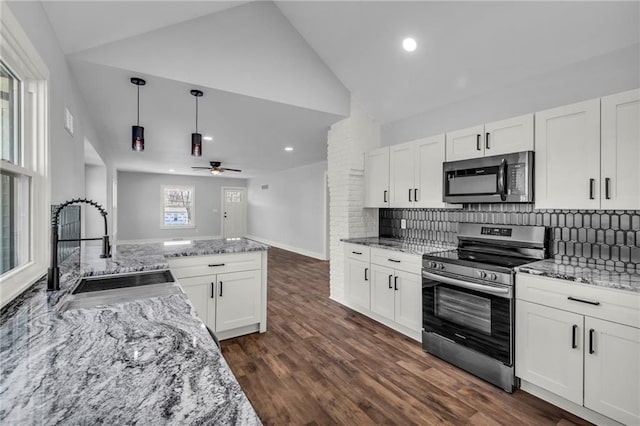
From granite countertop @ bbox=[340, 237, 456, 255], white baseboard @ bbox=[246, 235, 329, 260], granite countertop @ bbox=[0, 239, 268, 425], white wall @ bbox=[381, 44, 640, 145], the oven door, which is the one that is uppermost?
white wall @ bbox=[381, 44, 640, 145]

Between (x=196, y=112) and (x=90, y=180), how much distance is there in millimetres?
3000

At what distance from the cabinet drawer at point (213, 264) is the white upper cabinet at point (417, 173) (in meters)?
1.74

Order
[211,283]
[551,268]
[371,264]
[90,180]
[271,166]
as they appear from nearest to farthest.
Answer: [551,268]
[211,283]
[371,264]
[90,180]
[271,166]

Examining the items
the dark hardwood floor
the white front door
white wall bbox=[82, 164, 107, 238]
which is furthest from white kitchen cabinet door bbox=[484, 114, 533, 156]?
the white front door

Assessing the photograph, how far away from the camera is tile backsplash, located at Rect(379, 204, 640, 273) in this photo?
7.17 feet

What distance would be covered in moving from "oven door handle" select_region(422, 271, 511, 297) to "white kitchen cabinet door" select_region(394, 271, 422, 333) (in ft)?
0.83

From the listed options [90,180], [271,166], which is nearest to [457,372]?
[90,180]

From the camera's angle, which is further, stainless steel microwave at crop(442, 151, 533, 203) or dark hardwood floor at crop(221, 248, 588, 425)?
stainless steel microwave at crop(442, 151, 533, 203)

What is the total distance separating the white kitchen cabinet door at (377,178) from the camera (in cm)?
374

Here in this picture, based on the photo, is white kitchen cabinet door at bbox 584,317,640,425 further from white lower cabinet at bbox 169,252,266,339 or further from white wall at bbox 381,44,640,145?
white lower cabinet at bbox 169,252,266,339

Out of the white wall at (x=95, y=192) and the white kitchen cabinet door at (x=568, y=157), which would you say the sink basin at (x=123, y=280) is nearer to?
the white kitchen cabinet door at (x=568, y=157)

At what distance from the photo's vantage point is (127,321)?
3.71 ft

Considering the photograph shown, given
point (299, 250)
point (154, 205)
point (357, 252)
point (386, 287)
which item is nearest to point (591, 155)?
point (386, 287)

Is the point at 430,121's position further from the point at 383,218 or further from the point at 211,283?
the point at 211,283
